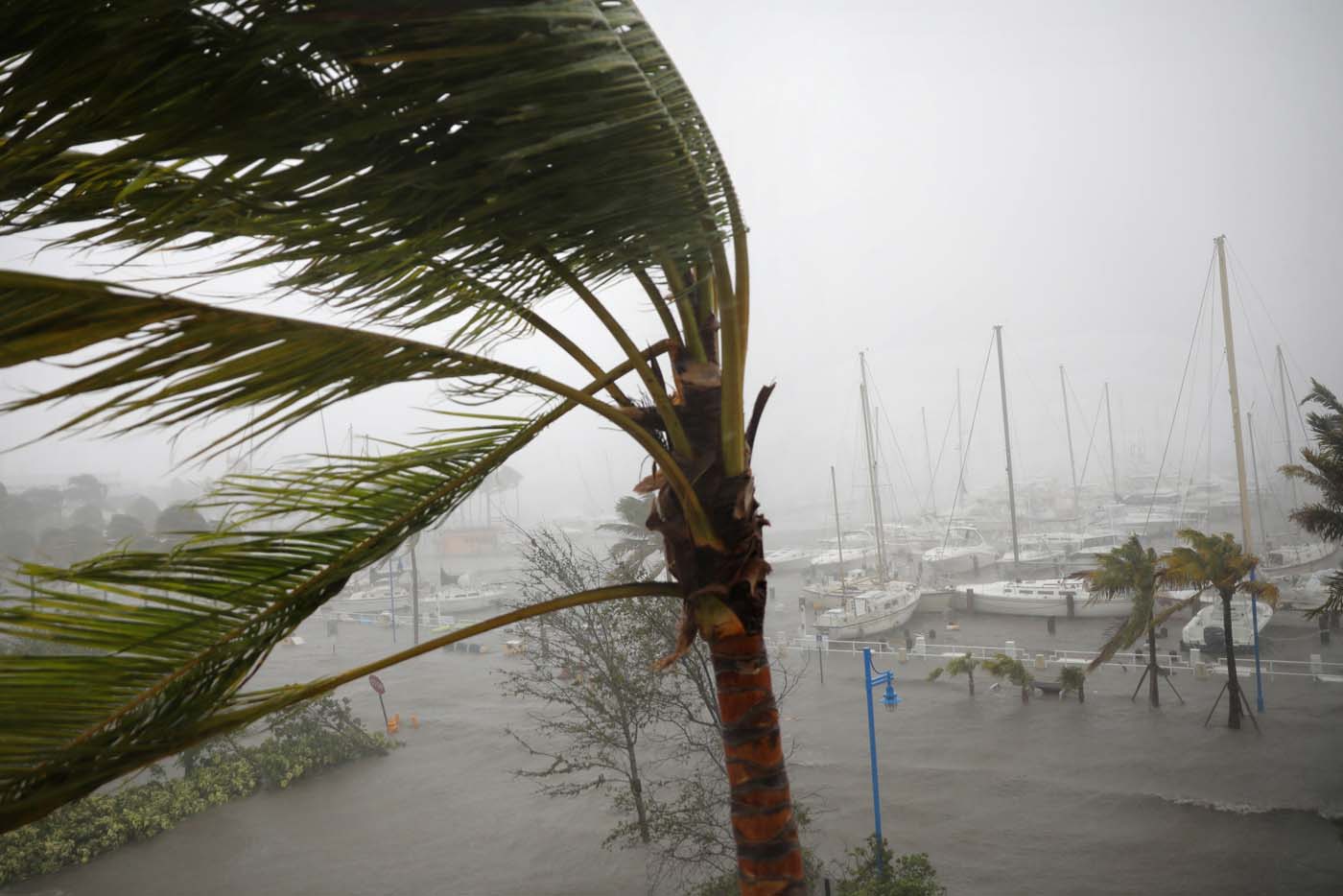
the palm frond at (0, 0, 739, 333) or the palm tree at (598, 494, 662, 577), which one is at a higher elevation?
the palm frond at (0, 0, 739, 333)

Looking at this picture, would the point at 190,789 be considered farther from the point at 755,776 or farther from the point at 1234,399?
the point at 1234,399

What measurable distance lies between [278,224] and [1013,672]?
47.4 feet

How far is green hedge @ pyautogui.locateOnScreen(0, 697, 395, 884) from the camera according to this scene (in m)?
9.30

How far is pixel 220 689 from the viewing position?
4.66 feet

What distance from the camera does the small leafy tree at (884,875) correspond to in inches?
259

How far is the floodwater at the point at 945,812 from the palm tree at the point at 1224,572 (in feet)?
2.94

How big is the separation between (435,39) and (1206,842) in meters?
10.9

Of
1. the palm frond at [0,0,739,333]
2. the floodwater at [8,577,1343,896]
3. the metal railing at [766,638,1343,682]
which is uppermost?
the palm frond at [0,0,739,333]

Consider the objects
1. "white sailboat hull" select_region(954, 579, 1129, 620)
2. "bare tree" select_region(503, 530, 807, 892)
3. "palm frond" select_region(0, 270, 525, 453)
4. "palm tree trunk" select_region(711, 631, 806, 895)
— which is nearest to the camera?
"palm frond" select_region(0, 270, 525, 453)

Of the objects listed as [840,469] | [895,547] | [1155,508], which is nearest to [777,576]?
[895,547]

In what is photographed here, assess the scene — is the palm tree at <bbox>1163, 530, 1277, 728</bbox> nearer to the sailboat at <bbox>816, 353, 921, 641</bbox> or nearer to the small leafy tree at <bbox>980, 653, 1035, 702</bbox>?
the small leafy tree at <bbox>980, 653, 1035, 702</bbox>

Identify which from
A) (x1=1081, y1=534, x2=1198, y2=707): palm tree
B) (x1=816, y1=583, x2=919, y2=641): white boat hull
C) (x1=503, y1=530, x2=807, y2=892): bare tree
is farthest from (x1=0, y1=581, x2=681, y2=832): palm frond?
(x1=816, y1=583, x2=919, y2=641): white boat hull

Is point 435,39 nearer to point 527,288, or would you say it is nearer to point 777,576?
point 527,288

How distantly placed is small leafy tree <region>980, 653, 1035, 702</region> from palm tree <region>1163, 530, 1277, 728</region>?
2.85 metres
